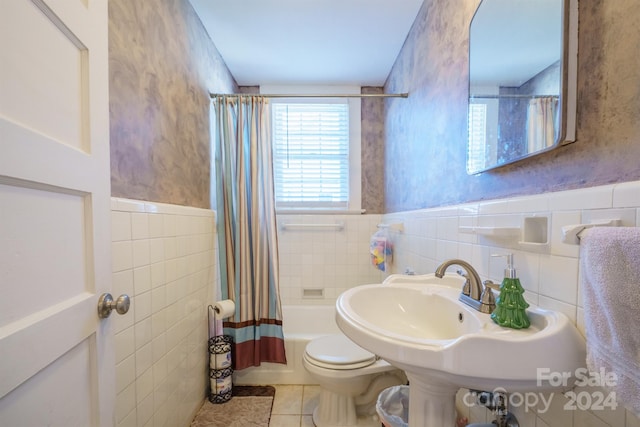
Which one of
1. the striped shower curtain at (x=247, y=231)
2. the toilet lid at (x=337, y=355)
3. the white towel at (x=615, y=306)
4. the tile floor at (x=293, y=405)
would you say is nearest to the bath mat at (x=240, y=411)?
the tile floor at (x=293, y=405)

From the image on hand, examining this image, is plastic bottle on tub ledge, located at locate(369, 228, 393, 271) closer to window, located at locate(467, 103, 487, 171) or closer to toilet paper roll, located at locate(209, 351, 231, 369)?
window, located at locate(467, 103, 487, 171)

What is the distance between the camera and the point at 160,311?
120 centimetres

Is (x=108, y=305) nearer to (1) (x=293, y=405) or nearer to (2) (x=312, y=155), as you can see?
(1) (x=293, y=405)

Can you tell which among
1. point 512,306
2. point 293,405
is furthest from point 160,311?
point 512,306

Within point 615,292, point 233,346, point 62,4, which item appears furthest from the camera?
point 233,346

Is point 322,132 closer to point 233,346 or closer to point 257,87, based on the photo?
point 257,87

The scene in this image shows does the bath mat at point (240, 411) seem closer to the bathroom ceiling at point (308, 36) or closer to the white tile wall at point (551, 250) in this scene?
the white tile wall at point (551, 250)

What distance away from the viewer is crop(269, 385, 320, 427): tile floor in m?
1.55

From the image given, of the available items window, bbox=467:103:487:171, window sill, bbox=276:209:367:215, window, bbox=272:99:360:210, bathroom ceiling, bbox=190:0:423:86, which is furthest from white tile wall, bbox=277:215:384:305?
window, bbox=467:103:487:171

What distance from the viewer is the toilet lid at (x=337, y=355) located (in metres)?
1.45

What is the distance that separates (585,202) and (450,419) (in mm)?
664

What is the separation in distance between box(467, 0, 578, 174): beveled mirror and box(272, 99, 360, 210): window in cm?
151

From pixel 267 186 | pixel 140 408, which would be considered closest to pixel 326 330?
pixel 267 186

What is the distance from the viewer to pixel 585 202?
0.57m
